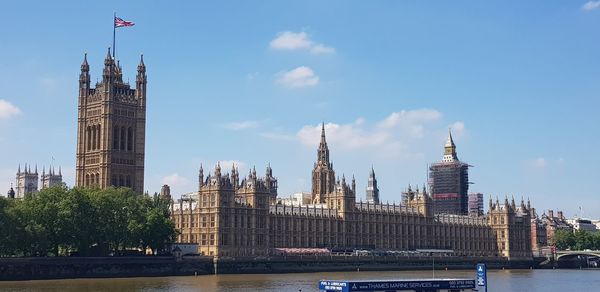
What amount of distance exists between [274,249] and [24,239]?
60140 millimetres

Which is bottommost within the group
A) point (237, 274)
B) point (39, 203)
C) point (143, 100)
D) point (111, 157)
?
point (237, 274)

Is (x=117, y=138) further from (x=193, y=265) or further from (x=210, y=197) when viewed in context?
(x=193, y=265)

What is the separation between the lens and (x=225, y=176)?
158m

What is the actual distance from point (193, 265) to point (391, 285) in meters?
79.4

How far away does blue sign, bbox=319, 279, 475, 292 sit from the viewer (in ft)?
190

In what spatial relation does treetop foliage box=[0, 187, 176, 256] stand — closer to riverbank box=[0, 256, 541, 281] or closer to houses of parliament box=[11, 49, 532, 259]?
riverbank box=[0, 256, 541, 281]

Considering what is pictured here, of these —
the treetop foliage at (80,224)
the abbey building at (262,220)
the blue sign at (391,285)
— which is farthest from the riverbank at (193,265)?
the blue sign at (391,285)

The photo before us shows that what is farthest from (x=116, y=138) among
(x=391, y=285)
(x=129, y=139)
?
(x=391, y=285)

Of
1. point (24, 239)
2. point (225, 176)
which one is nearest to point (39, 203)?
point (24, 239)

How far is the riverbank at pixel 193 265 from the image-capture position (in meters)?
113

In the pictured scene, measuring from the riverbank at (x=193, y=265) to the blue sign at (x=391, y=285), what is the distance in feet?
206

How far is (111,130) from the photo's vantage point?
561 ft

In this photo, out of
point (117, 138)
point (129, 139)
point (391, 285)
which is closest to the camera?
point (391, 285)

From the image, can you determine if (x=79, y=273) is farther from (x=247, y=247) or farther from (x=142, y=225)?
(x=247, y=247)
